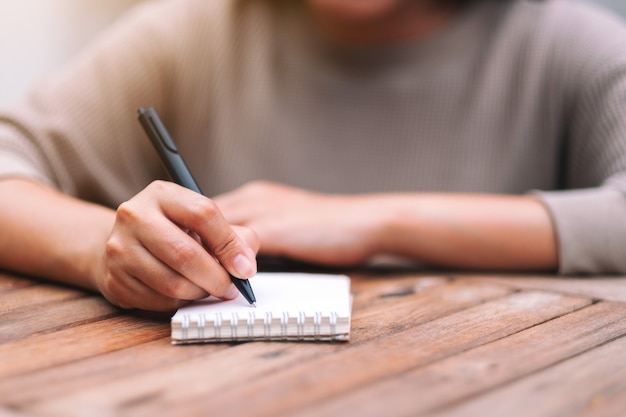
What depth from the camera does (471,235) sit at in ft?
2.92

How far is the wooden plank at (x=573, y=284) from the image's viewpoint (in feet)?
2.52

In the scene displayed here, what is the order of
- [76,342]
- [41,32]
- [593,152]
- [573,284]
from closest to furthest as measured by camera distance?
[76,342] < [573,284] < [593,152] < [41,32]

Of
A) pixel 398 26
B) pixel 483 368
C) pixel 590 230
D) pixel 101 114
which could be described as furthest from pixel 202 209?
pixel 398 26

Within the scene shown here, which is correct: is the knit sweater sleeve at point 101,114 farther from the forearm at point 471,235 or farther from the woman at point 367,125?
the forearm at point 471,235

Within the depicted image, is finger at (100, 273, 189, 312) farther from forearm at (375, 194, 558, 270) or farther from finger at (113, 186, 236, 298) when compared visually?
forearm at (375, 194, 558, 270)

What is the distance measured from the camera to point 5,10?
6.01 ft

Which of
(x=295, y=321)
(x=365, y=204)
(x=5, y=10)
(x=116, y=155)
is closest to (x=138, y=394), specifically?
(x=295, y=321)

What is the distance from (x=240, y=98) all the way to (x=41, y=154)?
1.22 ft

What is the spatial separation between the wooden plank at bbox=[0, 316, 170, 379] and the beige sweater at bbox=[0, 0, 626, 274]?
0.51 metres

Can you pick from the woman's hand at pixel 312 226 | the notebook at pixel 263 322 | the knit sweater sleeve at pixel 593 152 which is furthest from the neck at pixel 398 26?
the notebook at pixel 263 322

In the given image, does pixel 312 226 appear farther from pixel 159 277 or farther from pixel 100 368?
pixel 100 368

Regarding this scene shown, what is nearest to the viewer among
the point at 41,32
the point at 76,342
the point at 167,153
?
the point at 76,342

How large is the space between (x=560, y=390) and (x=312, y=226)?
0.45m

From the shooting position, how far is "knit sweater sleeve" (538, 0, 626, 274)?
88cm
